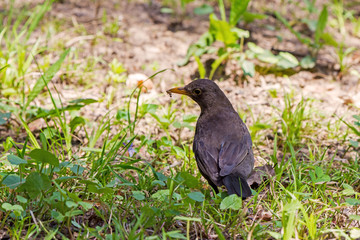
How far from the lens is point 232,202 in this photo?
2902mm

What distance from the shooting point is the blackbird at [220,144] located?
3.34m

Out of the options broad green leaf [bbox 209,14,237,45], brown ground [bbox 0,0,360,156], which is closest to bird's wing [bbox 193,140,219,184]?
brown ground [bbox 0,0,360,156]

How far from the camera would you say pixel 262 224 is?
304 centimetres

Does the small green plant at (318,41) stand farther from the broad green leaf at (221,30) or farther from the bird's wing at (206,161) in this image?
the bird's wing at (206,161)

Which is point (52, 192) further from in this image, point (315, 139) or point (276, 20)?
point (276, 20)

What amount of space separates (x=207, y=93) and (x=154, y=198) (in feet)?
4.52

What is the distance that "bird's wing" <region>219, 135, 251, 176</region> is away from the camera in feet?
11.2

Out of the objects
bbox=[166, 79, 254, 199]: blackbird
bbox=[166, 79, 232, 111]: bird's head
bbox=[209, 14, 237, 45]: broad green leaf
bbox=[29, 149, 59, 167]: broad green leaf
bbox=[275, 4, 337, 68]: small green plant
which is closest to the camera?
bbox=[29, 149, 59, 167]: broad green leaf

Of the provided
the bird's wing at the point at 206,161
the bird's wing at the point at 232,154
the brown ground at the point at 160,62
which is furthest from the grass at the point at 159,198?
the brown ground at the point at 160,62

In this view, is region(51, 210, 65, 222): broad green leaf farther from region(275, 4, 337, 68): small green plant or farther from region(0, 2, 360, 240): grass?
region(275, 4, 337, 68): small green plant

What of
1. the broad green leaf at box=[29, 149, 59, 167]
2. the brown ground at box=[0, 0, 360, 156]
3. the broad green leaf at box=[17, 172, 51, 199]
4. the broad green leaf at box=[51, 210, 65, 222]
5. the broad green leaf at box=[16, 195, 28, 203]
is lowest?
the brown ground at box=[0, 0, 360, 156]

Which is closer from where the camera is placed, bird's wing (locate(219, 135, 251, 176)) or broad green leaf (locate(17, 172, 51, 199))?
A: broad green leaf (locate(17, 172, 51, 199))

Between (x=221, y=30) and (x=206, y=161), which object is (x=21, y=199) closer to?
(x=206, y=161)

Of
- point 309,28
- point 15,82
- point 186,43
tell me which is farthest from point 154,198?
point 309,28
